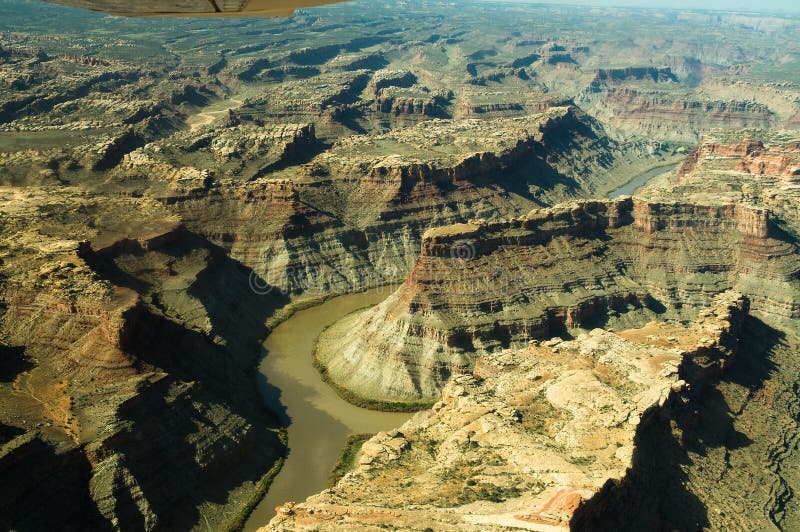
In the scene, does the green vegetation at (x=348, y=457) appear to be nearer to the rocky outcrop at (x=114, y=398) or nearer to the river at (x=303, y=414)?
the river at (x=303, y=414)

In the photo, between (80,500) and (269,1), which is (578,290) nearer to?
(80,500)

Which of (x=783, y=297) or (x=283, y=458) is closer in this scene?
(x=283, y=458)

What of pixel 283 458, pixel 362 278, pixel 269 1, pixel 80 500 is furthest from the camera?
pixel 362 278

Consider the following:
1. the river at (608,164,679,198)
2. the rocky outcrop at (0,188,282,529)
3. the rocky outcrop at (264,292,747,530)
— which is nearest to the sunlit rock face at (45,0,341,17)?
the rocky outcrop at (264,292,747,530)

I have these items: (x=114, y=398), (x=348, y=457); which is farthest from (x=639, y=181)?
(x=114, y=398)

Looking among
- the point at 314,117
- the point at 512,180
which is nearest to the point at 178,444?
the point at 512,180

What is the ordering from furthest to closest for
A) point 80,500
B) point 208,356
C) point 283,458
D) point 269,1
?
point 208,356 → point 283,458 → point 80,500 → point 269,1

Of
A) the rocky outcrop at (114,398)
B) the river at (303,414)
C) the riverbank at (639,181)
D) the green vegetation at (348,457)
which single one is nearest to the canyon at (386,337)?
the rocky outcrop at (114,398)
